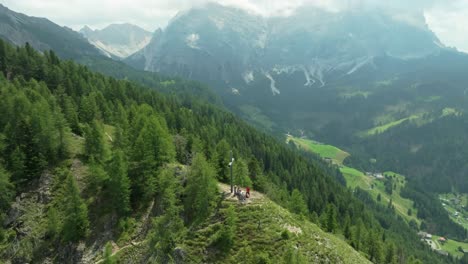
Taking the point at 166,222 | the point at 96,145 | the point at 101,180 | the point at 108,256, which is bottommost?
Answer: the point at 108,256

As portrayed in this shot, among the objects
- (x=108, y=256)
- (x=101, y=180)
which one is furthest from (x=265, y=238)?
(x=101, y=180)

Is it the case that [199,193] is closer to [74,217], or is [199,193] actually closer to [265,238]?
[265,238]

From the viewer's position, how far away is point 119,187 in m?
61.8

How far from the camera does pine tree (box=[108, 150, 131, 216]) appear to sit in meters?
62.2

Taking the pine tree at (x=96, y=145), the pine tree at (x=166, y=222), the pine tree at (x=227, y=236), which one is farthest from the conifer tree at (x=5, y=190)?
the pine tree at (x=227, y=236)

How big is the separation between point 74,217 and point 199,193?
776 inches


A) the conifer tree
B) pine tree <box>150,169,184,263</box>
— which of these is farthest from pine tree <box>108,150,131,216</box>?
the conifer tree

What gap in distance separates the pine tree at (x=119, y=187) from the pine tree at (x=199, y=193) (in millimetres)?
10095

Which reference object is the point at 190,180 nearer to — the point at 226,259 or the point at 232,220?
the point at 232,220

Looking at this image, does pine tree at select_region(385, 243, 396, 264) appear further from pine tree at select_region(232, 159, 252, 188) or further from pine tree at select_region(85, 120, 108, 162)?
pine tree at select_region(85, 120, 108, 162)

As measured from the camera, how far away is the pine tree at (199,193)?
198 feet

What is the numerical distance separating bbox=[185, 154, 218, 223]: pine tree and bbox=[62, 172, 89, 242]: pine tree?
16.3 m

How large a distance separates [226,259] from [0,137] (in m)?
46.4

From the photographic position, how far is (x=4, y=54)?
120m
